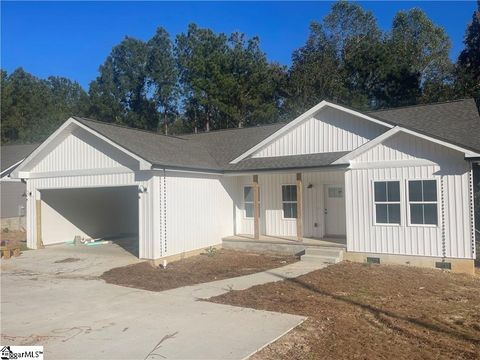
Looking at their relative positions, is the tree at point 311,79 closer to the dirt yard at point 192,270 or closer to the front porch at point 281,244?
the front porch at point 281,244

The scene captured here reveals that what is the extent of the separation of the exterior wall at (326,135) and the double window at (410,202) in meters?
2.28

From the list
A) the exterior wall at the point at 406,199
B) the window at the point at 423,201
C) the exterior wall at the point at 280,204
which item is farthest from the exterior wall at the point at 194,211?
the window at the point at 423,201

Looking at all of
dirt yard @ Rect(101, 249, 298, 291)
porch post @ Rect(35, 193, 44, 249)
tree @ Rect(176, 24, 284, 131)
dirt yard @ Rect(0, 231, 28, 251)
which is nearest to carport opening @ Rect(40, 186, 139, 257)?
porch post @ Rect(35, 193, 44, 249)

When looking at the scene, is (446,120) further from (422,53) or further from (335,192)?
(422,53)

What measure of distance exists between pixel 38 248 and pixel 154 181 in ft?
22.5

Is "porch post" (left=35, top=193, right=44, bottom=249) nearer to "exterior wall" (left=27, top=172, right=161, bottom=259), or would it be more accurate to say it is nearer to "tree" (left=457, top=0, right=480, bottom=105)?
"exterior wall" (left=27, top=172, right=161, bottom=259)

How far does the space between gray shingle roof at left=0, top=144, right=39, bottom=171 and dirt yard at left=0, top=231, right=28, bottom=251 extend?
477 cm

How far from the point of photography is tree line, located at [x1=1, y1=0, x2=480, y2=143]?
36.2 meters

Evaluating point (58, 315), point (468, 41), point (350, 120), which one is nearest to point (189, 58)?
point (468, 41)

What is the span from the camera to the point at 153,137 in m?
17.7

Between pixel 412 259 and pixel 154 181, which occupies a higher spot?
pixel 154 181

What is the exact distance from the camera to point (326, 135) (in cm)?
1620

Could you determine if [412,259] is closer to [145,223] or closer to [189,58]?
[145,223]

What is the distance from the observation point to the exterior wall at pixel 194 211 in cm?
1459
